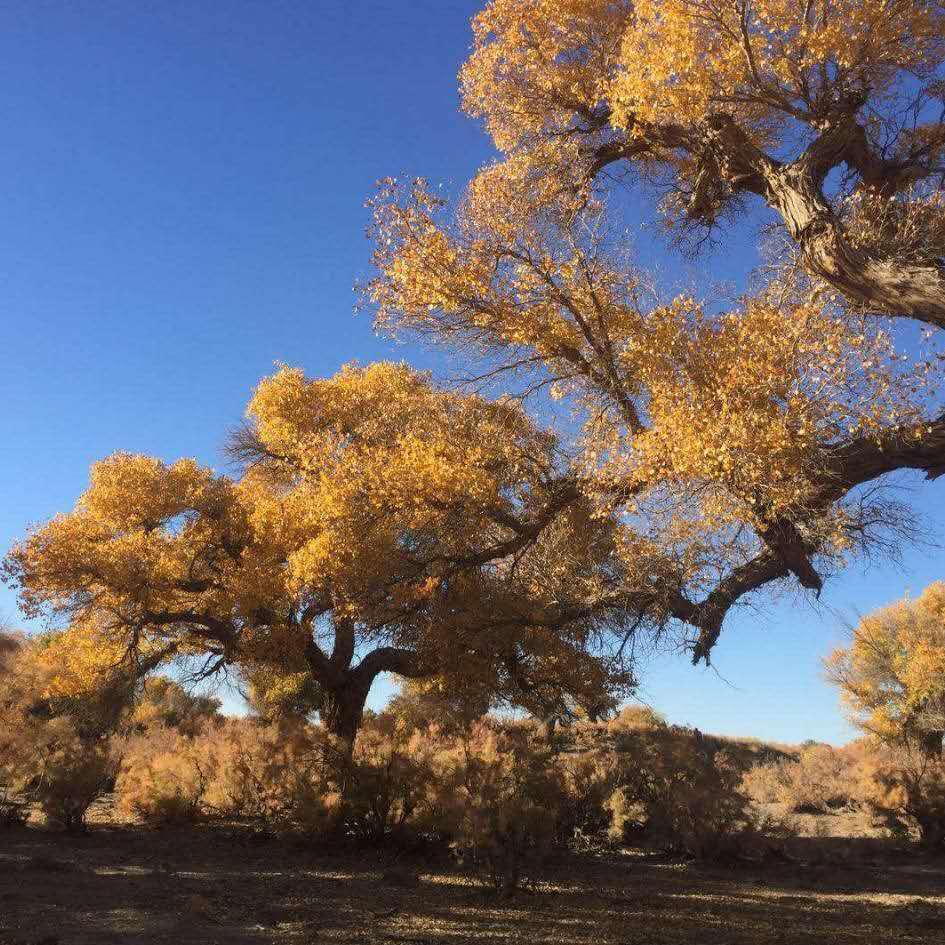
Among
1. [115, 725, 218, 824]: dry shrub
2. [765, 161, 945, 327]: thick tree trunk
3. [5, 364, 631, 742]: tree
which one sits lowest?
[115, 725, 218, 824]: dry shrub

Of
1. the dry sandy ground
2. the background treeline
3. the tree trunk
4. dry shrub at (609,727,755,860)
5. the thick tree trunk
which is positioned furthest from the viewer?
the tree trunk

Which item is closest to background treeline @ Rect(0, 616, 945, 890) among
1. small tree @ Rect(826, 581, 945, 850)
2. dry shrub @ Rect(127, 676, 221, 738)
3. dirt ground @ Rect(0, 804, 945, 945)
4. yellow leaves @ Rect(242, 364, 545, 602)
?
dirt ground @ Rect(0, 804, 945, 945)

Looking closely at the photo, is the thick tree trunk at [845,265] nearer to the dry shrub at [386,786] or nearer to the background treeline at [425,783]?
the background treeline at [425,783]

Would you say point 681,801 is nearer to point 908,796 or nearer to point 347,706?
point 908,796

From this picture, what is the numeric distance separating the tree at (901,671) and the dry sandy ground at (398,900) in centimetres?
1644

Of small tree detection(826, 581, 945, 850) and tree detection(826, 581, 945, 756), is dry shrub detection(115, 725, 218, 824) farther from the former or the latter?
tree detection(826, 581, 945, 756)

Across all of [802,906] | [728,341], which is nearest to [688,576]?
[728,341]

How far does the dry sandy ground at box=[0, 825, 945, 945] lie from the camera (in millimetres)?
6457

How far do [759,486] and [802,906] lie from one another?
476cm

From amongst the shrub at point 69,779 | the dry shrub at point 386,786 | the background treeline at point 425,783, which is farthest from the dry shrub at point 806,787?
the shrub at point 69,779

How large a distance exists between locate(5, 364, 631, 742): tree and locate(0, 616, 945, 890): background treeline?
53.7 inches

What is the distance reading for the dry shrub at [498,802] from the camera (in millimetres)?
8305

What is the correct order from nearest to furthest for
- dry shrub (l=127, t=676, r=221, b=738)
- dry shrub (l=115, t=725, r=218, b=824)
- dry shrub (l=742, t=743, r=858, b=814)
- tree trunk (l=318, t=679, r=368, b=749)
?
1. dry shrub (l=115, t=725, r=218, b=824)
2. tree trunk (l=318, t=679, r=368, b=749)
3. dry shrub (l=742, t=743, r=858, b=814)
4. dry shrub (l=127, t=676, r=221, b=738)

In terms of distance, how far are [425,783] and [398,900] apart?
2.39 m
